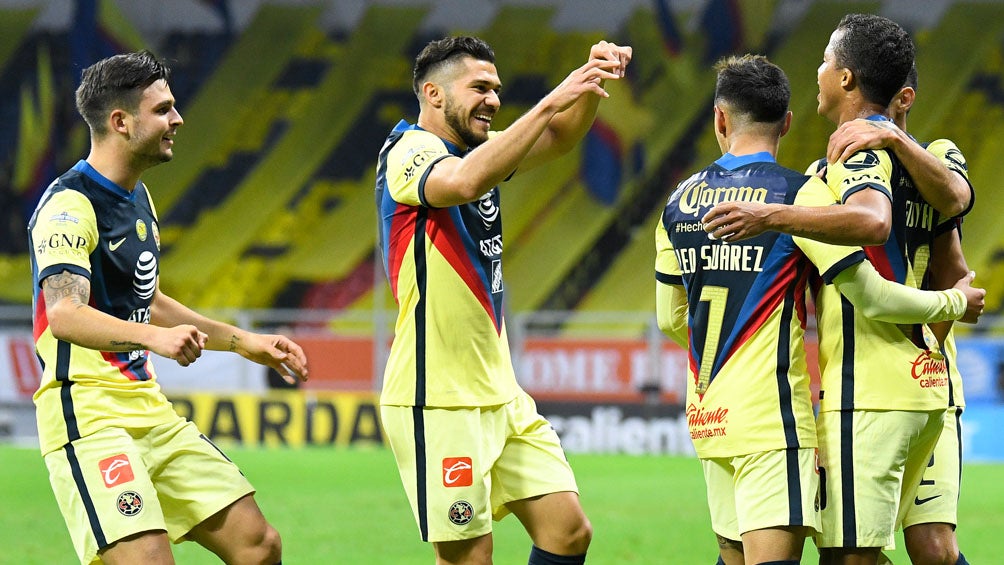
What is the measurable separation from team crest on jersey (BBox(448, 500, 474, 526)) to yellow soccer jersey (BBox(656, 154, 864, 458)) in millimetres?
821

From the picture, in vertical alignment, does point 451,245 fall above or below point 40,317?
above

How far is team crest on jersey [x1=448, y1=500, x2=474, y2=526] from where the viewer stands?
185 inches

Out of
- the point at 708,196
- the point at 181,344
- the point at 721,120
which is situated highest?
the point at 721,120

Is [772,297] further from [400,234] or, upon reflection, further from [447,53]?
[447,53]

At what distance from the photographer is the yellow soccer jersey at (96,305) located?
15.4ft

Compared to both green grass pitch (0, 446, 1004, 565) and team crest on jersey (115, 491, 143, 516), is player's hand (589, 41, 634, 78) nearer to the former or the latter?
team crest on jersey (115, 491, 143, 516)

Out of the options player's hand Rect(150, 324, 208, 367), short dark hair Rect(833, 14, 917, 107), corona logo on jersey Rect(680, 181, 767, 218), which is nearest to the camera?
player's hand Rect(150, 324, 208, 367)

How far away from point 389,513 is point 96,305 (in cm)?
600

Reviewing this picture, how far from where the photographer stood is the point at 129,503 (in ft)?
15.2

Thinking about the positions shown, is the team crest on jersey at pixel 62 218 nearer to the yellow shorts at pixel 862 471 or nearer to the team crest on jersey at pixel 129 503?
the team crest on jersey at pixel 129 503

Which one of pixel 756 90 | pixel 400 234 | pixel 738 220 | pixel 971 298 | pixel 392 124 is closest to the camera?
pixel 738 220

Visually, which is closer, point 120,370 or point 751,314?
point 751,314

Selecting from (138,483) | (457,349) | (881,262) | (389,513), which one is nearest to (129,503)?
(138,483)

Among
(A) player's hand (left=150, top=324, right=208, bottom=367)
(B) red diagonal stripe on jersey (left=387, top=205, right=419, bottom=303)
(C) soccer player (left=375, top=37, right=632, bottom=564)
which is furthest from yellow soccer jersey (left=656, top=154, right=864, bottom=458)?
(A) player's hand (left=150, top=324, right=208, bottom=367)
